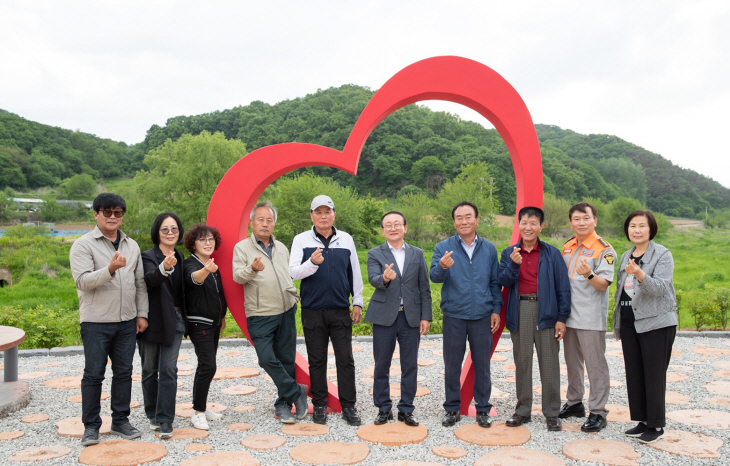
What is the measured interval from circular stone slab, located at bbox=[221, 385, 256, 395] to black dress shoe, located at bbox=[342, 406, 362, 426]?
127cm

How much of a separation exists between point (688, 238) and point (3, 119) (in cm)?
7366

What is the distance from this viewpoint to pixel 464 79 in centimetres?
415

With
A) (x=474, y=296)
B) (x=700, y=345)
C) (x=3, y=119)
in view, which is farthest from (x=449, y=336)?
(x=3, y=119)

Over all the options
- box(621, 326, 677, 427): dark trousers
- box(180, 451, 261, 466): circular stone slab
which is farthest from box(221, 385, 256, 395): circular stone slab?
box(621, 326, 677, 427): dark trousers

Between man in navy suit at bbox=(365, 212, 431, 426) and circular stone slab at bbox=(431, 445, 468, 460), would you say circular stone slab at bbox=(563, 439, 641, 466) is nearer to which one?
circular stone slab at bbox=(431, 445, 468, 460)

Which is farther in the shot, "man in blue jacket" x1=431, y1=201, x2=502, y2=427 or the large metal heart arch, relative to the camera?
the large metal heart arch

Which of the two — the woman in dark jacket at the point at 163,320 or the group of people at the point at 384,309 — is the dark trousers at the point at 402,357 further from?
the woman in dark jacket at the point at 163,320

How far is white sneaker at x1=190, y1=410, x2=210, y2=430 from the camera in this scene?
3.67m

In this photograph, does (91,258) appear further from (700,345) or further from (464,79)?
(700,345)

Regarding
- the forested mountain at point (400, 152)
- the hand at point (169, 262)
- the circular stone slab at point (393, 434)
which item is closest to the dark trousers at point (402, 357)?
the circular stone slab at point (393, 434)

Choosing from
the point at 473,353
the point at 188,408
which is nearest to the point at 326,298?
the point at 473,353

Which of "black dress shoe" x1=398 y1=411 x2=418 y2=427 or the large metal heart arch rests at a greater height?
the large metal heart arch

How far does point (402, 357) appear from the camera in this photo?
375 centimetres

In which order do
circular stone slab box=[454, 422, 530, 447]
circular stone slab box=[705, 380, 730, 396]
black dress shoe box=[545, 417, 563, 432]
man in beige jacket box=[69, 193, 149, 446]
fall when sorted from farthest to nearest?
circular stone slab box=[705, 380, 730, 396] < black dress shoe box=[545, 417, 563, 432] < circular stone slab box=[454, 422, 530, 447] < man in beige jacket box=[69, 193, 149, 446]
